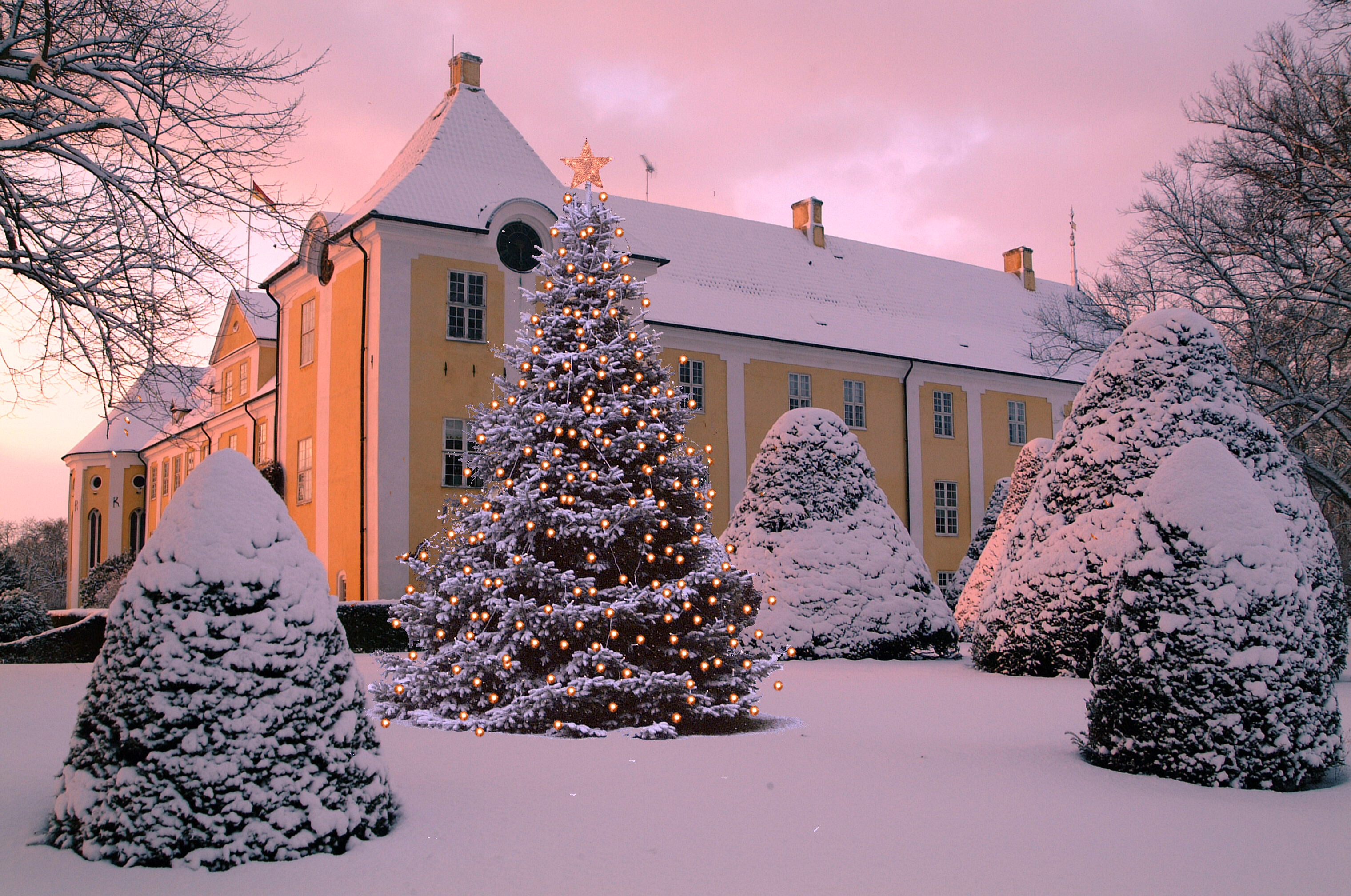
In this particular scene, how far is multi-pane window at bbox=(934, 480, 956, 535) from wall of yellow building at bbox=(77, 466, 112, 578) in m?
34.6

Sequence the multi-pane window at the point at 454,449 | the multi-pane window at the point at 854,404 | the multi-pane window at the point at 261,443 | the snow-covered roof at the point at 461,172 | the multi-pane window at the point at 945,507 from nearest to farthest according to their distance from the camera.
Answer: the multi-pane window at the point at 454,449 < the snow-covered roof at the point at 461,172 < the multi-pane window at the point at 261,443 < the multi-pane window at the point at 854,404 < the multi-pane window at the point at 945,507

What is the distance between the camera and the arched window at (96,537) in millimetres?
45375

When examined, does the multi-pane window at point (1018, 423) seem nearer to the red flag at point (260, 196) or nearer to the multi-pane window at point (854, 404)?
the multi-pane window at point (854, 404)

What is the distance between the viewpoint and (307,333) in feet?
91.1

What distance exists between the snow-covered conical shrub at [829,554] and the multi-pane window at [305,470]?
1263 cm

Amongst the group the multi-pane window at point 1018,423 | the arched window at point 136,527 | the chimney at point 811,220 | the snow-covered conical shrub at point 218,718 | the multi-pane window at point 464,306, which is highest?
the chimney at point 811,220

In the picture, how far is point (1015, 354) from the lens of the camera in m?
38.5

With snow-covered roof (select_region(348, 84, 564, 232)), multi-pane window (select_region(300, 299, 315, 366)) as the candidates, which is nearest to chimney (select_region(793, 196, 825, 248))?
snow-covered roof (select_region(348, 84, 564, 232))

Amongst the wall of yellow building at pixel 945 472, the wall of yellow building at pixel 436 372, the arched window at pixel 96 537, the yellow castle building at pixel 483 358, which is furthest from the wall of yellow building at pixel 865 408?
the arched window at pixel 96 537

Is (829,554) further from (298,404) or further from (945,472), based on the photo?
(945,472)

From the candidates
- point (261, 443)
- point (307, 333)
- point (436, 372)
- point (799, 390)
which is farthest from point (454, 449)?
point (799, 390)

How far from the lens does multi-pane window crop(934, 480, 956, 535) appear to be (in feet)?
117

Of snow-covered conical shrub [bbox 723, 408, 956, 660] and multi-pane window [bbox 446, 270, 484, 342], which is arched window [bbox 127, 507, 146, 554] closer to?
multi-pane window [bbox 446, 270, 484, 342]

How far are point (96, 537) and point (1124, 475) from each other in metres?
44.3
